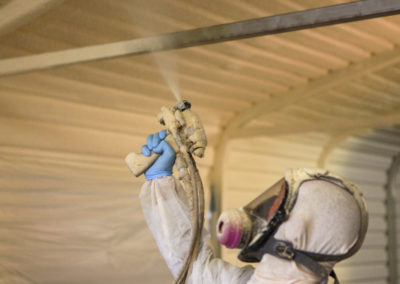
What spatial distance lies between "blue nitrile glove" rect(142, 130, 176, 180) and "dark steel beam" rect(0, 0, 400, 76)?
0.61 metres

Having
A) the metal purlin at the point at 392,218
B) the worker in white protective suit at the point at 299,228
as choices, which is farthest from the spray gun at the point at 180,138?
the metal purlin at the point at 392,218

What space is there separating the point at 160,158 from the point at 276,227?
532 millimetres

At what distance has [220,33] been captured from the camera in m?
2.44

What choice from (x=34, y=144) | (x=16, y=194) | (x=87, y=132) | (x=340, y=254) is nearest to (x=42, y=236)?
(x=16, y=194)

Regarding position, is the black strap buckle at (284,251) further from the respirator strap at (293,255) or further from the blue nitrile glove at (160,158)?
the blue nitrile glove at (160,158)

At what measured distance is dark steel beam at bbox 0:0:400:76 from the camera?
6.77ft

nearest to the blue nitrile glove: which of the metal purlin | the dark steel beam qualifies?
the dark steel beam

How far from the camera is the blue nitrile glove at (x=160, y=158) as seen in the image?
6.75ft

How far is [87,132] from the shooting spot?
16.8 feet

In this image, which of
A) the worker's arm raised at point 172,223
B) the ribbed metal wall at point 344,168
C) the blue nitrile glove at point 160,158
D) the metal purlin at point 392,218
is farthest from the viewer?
the metal purlin at point 392,218

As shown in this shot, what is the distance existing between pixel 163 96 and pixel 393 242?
227 inches

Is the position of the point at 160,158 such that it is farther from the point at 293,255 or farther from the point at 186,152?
A: the point at 293,255

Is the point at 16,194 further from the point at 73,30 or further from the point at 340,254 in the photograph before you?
the point at 340,254

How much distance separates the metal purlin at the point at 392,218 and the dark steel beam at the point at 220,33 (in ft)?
25.4
